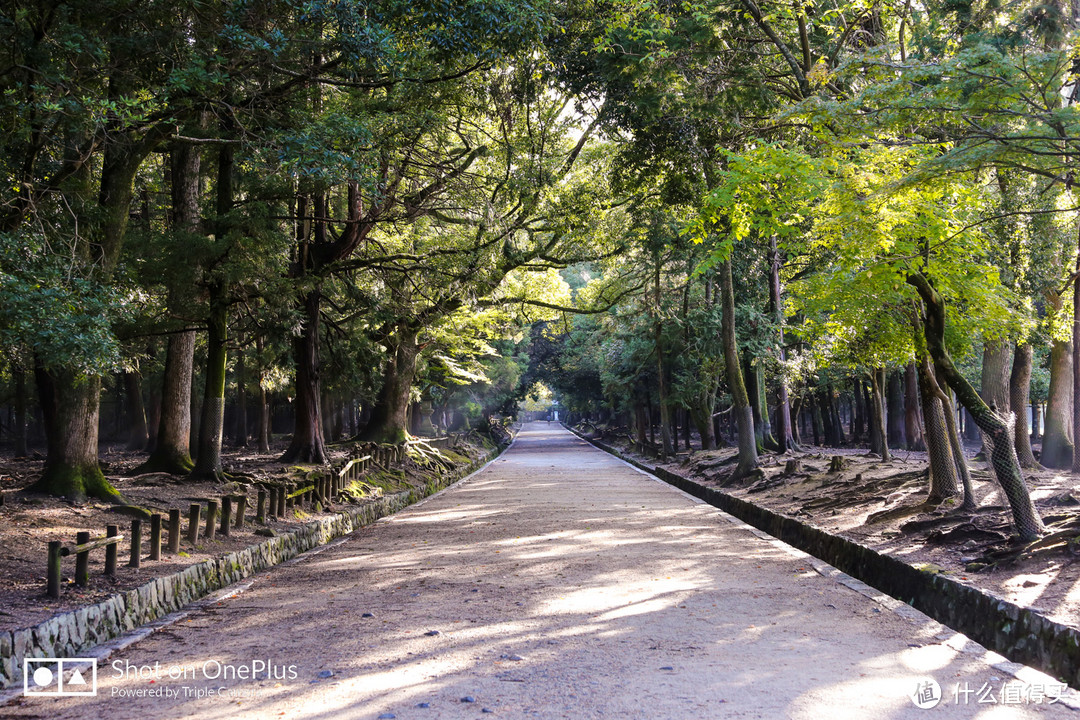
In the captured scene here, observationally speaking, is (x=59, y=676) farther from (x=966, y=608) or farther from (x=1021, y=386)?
(x=1021, y=386)

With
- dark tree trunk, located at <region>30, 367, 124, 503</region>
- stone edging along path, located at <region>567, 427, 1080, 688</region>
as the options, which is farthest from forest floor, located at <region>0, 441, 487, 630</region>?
stone edging along path, located at <region>567, 427, 1080, 688</region>

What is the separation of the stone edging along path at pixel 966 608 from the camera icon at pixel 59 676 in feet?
22.1

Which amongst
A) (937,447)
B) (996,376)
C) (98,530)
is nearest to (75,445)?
(98,530)

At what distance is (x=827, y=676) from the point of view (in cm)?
525

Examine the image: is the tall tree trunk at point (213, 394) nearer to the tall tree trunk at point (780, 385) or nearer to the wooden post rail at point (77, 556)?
the wooden post rail at point (77, 556)

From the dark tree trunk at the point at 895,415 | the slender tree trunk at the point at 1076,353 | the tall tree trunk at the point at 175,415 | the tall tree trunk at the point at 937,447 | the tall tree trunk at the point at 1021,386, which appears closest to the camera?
the tall tree trunk at the point at 937,447

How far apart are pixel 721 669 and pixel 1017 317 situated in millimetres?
7212

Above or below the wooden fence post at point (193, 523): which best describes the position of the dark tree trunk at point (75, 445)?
above

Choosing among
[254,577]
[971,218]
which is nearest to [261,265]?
→ [254,577]

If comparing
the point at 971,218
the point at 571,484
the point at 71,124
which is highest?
the point at 71,124

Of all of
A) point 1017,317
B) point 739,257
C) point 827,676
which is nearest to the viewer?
point 827,676

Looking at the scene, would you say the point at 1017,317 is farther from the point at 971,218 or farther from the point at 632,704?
the point at 632,704

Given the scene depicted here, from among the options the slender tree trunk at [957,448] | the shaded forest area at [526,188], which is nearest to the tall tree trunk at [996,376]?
the shaded forest area at [526,188]

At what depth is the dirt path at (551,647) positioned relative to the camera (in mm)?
4770
